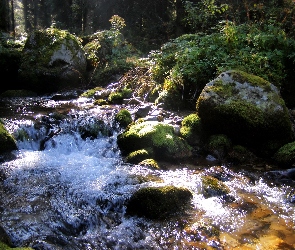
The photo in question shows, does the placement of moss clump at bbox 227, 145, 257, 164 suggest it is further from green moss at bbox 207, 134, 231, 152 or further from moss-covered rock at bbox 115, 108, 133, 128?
moss-covered rock at bbox 115, 108, 133, 128

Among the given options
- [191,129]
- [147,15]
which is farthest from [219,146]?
[147,15]

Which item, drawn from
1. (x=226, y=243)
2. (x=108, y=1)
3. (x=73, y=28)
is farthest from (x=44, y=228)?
(x=73, y=28)

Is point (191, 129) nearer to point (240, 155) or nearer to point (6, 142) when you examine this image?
point (240, 155)

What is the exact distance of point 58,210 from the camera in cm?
484

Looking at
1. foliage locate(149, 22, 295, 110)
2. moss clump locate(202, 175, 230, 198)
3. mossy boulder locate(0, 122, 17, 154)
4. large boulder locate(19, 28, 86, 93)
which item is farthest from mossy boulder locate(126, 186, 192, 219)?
large boulder locate(19, 28, 86, 93)

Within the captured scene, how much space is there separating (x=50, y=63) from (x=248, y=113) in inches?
361

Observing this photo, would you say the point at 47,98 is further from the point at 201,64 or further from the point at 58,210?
the point at 58,210

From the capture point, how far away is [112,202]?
5160mm

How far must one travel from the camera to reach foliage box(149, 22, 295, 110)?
348 inches

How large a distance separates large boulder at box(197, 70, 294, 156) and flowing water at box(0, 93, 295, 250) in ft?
2.73

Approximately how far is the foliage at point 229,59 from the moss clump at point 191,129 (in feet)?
5.14

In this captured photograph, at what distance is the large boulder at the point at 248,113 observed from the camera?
282 inches

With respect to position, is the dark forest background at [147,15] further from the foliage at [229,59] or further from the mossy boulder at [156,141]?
the mossy boulder at [156,141]

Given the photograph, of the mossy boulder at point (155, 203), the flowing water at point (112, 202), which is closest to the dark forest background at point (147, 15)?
the flowing water at point (112, 202)
